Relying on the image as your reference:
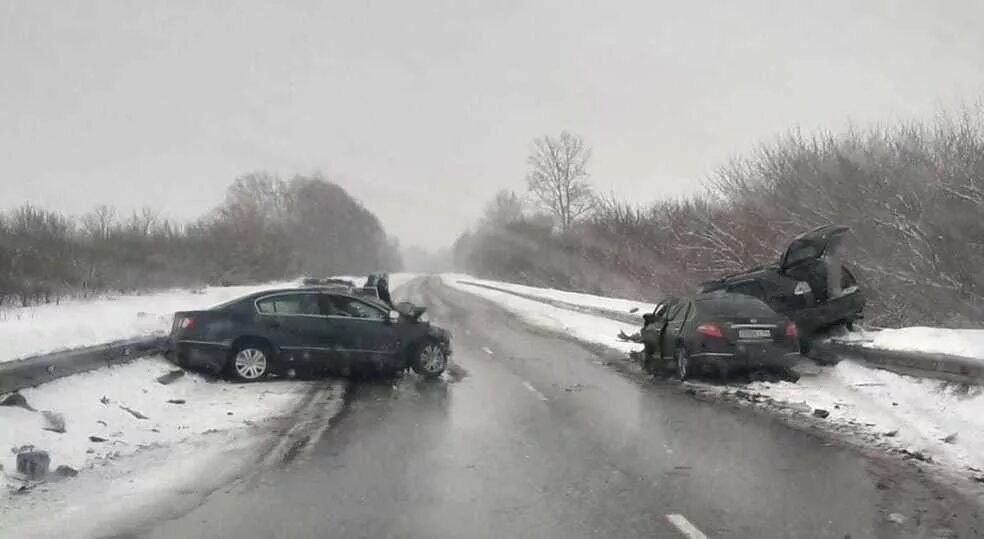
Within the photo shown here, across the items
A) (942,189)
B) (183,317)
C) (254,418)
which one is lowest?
(254,418)

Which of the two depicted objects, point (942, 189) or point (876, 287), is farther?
point (876, 287)

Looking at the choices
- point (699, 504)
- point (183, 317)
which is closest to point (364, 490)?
point (699, 504)

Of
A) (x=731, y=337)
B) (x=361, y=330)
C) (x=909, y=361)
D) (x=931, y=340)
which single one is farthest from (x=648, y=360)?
(x=909, y=361)

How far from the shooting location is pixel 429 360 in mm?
15297

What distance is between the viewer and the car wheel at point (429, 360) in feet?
49.9

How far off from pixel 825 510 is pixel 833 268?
376 inches

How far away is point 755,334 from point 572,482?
7.03m

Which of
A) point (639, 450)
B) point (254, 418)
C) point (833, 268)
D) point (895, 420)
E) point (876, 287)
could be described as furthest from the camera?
point (876, 287)

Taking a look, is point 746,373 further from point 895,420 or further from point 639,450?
→ point 639,450

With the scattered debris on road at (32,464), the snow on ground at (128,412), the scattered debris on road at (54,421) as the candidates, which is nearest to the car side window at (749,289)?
the snow on ground at (128,412)

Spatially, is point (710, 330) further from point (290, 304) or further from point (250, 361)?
point (250, 361)

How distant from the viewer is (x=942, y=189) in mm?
18625

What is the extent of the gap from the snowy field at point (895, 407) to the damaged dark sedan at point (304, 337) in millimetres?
5249

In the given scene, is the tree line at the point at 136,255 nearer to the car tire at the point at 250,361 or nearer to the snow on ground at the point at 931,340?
the car tire at the point at 250,361
